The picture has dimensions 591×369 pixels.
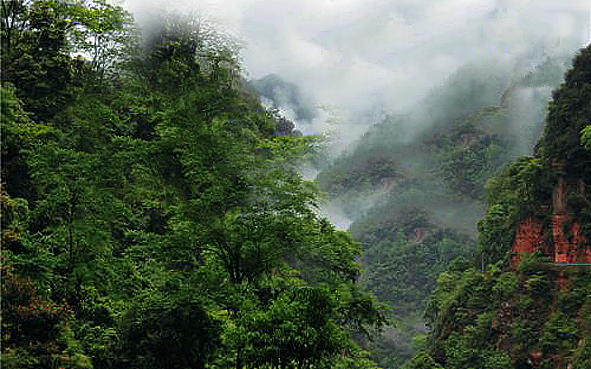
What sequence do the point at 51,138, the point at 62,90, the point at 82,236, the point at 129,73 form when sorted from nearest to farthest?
1. the point at 82,236
2. the point at 51,138
3. the point at 62,90
4. the point at 129,73

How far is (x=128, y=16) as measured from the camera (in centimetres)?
2730

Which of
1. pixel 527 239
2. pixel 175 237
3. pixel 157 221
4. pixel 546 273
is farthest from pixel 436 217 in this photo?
pixel 175 237

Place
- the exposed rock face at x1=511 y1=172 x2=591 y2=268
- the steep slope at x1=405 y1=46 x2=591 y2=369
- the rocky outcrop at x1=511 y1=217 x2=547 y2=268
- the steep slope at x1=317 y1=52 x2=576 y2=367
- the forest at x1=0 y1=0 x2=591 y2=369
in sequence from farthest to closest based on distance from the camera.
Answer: the steep slope at x1=317 y1=52 x2=576 y2=367 < the rocky outcrop at x1=511 y1=217 x2=547 y2=268 < the exposed rock face at x1=511 y1=172 x2=591 y2=268 < the steep slope at x1=405 y1=46 x2=591 y2=369 < the forest at x1=0 y1=0 x2=591 y2=369

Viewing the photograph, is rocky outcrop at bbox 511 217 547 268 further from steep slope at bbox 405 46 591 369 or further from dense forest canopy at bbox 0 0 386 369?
dense forest canopy at bbox 0 0 386 369

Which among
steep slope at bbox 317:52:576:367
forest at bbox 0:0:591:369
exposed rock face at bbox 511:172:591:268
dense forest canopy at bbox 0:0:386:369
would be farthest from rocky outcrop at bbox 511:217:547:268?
steep slope at bbox 317:52:576:367

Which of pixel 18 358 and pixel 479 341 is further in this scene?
pixel 479 341

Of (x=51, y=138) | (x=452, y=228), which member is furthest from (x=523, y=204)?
(x=452, y=228)

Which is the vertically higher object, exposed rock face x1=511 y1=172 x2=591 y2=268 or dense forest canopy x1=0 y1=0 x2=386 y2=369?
exposed rock face x1=511 y1=172 x2=591 y2=268

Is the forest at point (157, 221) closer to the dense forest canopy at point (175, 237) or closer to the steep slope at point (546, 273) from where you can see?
the dense forest canopy at point (175, 237)

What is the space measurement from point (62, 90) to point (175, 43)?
9442 mm

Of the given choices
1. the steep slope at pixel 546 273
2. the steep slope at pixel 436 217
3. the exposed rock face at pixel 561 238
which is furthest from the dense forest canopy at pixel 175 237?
the steep slope at pixel 436 217

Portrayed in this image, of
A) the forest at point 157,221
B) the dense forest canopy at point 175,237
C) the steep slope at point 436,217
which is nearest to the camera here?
the forest at point 157,221

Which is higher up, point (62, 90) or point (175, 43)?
point (175, 43)

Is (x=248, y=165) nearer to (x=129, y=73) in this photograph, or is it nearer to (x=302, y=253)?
(x=302, y=253)
